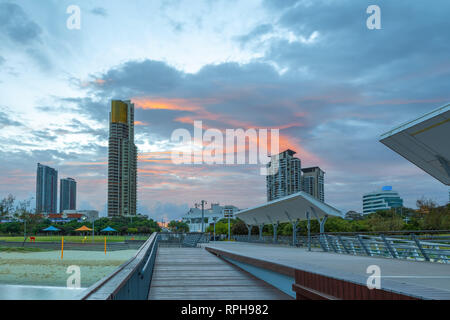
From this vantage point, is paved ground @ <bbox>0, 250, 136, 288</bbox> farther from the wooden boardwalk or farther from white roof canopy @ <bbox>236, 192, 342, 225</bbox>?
the wooden boardwalk

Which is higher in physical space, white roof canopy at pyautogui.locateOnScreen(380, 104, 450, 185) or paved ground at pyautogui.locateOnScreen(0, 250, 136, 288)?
white roof canopy at pyautogui.locateOnScreen(380, 104, 450, 185)

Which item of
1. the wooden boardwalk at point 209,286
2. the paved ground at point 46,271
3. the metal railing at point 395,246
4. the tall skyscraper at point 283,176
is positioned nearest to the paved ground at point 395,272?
the wooden boardwalk at point 209,286

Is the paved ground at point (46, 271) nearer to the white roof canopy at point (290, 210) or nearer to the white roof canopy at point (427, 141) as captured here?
the white roof canopy at point (290, 210)

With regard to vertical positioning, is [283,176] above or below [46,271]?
above

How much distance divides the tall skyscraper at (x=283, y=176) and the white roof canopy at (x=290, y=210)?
234 ft

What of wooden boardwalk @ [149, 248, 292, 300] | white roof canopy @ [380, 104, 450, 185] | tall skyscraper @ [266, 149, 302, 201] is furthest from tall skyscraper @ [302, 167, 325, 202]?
wooden boardwalk @ [149, 248, 292, 300]

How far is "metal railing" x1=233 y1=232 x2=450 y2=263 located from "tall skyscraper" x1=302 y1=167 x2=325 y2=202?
12126 cm

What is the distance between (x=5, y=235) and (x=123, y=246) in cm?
6222

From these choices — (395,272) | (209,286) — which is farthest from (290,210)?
(395,272)

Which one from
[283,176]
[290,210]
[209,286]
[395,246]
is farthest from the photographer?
[283,176]

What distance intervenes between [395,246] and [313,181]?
133118 mm

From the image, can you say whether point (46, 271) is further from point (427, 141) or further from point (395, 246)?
point (427, 141)

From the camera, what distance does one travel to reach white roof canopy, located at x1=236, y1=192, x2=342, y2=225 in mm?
25125

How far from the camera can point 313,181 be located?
5694 inches
